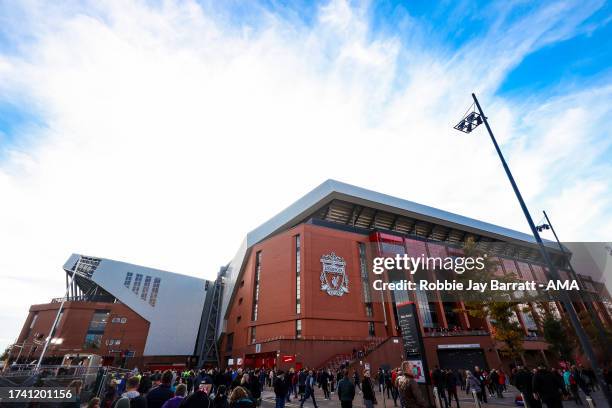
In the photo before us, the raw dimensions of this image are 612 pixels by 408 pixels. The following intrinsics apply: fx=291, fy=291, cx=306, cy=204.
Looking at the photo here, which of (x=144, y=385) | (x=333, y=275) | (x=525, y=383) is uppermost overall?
(x=333, y=275)

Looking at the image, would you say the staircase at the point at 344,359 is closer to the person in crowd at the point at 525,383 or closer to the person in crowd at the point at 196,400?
the person in crowd at the point at 525,383

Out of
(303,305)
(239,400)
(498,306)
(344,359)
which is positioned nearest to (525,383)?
(498,306)

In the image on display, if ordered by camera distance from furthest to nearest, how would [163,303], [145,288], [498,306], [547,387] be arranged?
[163,303] < [145,288] < [498,306] < [547,387]

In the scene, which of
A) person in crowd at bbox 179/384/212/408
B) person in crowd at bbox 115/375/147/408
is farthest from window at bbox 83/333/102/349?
person in crowd at bbox 179/384/212/408

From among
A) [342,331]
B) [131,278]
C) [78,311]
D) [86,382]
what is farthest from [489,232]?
[78,311]

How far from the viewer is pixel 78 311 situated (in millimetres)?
49812

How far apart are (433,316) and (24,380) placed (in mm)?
42882

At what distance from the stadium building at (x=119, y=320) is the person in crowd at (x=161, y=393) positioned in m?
52.3

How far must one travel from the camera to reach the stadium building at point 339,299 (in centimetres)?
3203

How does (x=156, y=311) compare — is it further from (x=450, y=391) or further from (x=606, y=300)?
(x=606, y=300)

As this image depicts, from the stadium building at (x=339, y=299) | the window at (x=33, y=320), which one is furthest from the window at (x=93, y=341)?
the stadium building at (x=339, y=299)

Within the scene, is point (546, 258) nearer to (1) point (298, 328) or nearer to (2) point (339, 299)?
(1) point (298, 328)

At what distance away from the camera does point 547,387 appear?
8508 millimetres

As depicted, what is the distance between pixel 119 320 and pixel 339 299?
4085 cm
